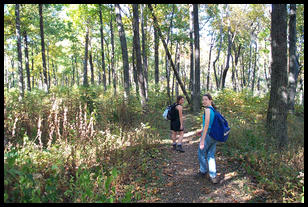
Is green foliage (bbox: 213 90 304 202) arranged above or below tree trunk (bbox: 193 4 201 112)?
below

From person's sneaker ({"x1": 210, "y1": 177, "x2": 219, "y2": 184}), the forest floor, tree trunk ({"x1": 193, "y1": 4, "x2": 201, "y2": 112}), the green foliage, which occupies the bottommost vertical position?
the forest floor

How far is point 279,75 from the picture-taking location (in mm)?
6191

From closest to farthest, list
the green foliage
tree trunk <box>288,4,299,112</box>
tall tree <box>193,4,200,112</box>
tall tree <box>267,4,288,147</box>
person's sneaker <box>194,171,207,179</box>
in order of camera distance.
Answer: the green foliage → person's sneaker <box>194,171,207,179</box> → tall tree <box>267,4,288,147</box> → tree trunk <box>288,4,299,112</box> → tall tree <box>193,4,200,112</box>

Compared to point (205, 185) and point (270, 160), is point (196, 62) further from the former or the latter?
point (205, 185)

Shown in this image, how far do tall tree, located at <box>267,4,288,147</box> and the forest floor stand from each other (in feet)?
7.10

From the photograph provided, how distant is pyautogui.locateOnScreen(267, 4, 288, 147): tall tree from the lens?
5.97 m

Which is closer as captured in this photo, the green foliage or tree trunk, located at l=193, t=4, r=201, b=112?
the green foliage

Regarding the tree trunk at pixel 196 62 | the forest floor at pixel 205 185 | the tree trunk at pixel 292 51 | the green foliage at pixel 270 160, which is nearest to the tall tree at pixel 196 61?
the tree trunk at pixel 196 62

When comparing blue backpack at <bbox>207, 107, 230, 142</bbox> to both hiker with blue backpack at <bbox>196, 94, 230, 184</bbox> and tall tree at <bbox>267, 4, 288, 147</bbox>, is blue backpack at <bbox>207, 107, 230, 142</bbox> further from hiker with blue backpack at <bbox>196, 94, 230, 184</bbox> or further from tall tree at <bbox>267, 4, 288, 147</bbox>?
tall tree at <bbox>267, 4, 288, 147</bbox>

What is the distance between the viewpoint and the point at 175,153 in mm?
6383

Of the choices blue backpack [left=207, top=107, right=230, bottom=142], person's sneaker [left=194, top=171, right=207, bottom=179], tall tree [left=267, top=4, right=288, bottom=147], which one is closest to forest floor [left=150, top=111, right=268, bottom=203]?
person's sneaker [left=194, top=171, right=207, bottom=179]

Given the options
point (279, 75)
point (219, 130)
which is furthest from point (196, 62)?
point (219, 130)
